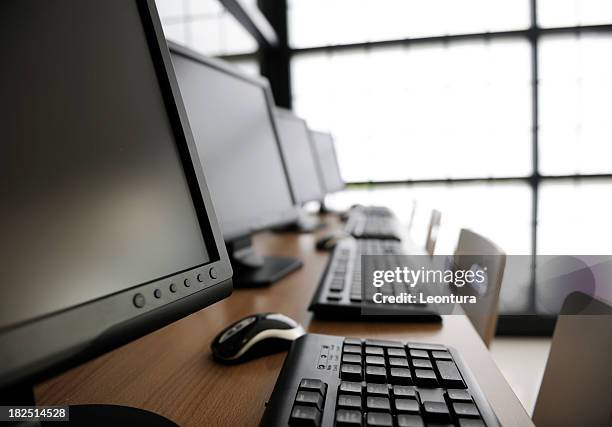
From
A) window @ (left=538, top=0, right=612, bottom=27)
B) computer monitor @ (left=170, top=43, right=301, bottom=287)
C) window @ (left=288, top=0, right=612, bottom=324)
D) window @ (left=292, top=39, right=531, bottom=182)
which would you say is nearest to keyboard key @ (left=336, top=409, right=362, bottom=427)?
computer monitor @ (left=170, top=43, right=301, bottom=287)

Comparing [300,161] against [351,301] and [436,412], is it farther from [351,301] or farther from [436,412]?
[436,412]

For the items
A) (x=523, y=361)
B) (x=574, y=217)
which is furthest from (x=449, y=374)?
(x=574, y=217)

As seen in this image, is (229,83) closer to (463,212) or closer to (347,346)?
(347,346)

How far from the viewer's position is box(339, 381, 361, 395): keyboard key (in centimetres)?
40

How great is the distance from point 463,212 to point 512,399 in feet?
9.79

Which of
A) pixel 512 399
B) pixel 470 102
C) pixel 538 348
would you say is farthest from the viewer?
pixel 470 102

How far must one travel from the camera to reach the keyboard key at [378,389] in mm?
394

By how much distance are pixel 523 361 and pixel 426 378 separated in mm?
2620

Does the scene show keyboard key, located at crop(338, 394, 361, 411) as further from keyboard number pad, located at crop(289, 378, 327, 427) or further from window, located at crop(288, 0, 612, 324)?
window, located at crop(288, 0, 612, 324)

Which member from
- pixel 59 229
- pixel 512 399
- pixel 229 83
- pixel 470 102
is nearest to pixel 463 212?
pixel 470 102

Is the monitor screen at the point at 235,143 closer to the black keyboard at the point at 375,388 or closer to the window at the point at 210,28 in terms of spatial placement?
the black keyboard at the point at 375,388

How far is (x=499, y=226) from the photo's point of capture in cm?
323

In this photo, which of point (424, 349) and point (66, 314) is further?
point (424, 349)

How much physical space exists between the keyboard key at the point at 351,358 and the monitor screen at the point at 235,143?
17.4 inches
